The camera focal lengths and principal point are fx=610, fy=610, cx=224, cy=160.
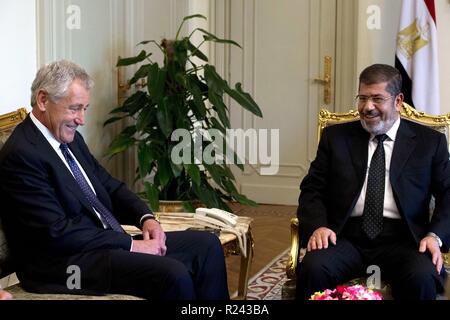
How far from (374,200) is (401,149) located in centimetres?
25

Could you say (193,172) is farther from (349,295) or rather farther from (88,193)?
(349,295)

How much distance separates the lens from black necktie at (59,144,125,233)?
2.20 meters

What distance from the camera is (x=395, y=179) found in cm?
241

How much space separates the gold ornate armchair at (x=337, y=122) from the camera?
2404 millimetres

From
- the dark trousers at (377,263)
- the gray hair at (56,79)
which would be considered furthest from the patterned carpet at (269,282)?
the gray hair at (56,79)

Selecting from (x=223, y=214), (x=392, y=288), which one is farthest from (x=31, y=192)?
(x=392, y=288)

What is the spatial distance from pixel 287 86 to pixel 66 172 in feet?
12.2

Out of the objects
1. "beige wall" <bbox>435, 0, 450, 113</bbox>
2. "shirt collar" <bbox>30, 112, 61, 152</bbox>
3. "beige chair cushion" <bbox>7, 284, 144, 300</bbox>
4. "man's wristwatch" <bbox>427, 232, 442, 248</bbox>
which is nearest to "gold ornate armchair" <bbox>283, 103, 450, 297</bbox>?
"man's wristwatch" <bbox>427, 232, 442, 248</bbox>

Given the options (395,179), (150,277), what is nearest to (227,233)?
(150,277)

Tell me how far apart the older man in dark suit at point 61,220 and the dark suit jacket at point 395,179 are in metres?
0.65

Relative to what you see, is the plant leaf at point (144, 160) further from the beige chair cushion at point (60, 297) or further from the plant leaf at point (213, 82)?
the beige chair cushion at point (60, 297)

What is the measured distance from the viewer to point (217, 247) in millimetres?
2395

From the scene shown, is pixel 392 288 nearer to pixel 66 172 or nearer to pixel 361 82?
pixel 361 82

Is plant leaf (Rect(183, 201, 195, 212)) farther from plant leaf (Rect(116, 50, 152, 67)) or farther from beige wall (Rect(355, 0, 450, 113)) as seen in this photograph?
beige wall (Rect(355, 0, 450, 113))
